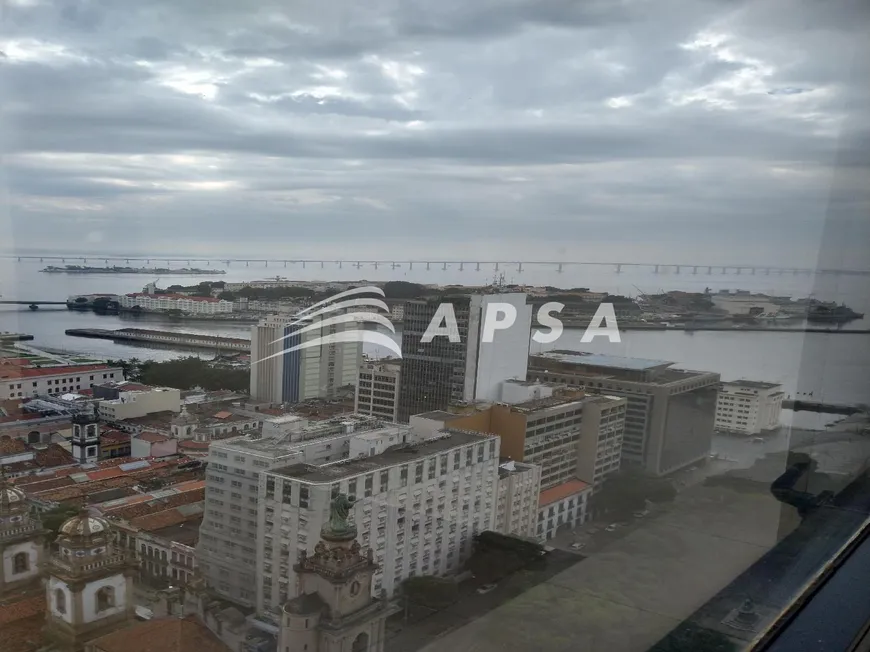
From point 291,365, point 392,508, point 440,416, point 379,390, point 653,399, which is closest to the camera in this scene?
point 392,508

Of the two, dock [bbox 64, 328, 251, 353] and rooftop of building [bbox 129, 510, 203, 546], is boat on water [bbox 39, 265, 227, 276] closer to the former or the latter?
dock [bbox 64, 328, 251, 353]

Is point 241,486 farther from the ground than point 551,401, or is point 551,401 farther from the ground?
point 551,401

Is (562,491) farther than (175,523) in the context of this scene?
Yes

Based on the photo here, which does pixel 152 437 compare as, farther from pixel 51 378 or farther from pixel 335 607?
pixel 335 607

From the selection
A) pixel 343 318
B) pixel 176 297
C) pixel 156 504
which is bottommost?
pixel 156 504

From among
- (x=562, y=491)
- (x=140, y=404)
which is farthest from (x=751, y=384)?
(x=140, y=404)

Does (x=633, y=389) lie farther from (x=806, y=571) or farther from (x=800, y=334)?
(x=806, y=571)

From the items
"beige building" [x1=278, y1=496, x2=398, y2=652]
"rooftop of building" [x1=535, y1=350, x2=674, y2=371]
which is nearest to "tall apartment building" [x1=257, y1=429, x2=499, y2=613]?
"beige building" [x1=278, y1=496, x2=398, y2=652]

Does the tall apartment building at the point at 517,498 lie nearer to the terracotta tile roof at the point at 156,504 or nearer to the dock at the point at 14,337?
the terracotta tile roof at the point at 156,504

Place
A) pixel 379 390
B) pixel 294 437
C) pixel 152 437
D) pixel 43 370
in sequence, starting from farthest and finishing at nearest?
1. pixel 379 390
2. pixel 152 437
3. pixel 294 437
4. pixel 43 370
